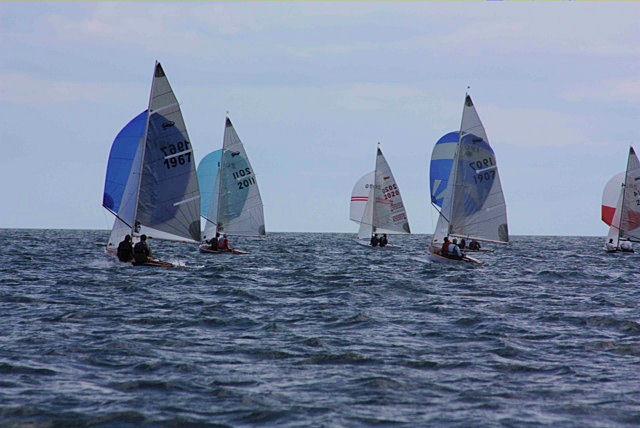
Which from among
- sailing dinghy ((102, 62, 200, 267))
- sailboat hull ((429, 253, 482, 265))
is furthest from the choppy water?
sailboat hull ((429, 253, 482, 265))

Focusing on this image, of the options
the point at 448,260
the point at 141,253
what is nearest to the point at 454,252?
the point at 448,260

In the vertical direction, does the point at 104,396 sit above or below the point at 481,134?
below

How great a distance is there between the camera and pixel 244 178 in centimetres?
6016

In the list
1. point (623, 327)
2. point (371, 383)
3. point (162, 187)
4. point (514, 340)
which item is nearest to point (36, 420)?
point (371, 383)

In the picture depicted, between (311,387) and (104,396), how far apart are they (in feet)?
9.63

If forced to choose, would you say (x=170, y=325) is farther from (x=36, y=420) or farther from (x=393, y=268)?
(x=393, y=268)

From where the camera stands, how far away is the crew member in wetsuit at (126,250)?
3591 cm

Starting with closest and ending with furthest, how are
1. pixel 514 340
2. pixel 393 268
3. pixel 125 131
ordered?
pixel 514 340 → pixel 125 131 → pixel 393 268

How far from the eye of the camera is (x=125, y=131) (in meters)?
37.1

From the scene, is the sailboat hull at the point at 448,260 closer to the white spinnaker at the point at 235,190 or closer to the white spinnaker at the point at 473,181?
the white spinnaker at the point at 473,181

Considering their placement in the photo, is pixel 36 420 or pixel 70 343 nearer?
pixel 36 420

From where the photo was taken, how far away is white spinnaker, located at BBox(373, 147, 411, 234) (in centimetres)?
7512

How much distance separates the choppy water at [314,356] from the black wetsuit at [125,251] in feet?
18.0

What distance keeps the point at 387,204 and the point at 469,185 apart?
30.1 m
